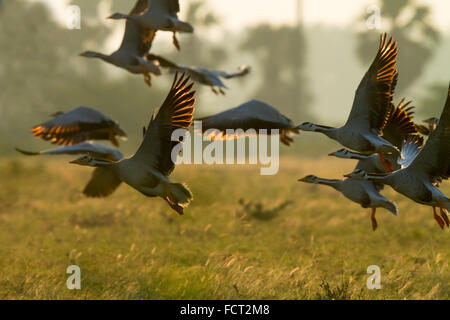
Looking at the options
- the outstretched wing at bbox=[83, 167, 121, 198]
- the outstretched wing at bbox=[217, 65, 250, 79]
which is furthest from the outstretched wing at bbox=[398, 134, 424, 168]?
the outstretched wing at bbox=[83, 167, 121, 198]

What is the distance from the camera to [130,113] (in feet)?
183

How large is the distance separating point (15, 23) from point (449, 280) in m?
46.0

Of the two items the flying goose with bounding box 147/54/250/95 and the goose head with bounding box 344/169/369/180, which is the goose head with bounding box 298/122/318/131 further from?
the flying goose with bounding box 147/54/250/95

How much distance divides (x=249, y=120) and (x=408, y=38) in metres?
57.7

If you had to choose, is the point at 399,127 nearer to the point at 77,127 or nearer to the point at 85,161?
the point at 85,161

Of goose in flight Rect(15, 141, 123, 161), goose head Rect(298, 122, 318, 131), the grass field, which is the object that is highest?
goose head Rect(298, 122, 318, 131)

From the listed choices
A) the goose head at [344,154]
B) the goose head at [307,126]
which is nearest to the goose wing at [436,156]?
the goose head at [344,154]

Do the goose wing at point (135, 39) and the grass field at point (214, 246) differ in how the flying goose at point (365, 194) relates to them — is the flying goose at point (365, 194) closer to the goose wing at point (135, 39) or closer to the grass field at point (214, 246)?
the grass field at point (214, 246)

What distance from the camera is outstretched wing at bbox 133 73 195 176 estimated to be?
6.39 meters

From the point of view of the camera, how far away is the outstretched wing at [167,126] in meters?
6.39

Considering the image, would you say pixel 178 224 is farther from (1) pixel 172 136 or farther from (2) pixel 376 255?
(1) pixel 172 136

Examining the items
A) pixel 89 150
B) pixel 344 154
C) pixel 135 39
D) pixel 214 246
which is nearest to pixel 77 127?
pixel 89 150

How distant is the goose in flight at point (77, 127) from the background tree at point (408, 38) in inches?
2149

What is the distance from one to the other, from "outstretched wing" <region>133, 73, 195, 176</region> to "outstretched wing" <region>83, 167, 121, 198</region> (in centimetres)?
323
